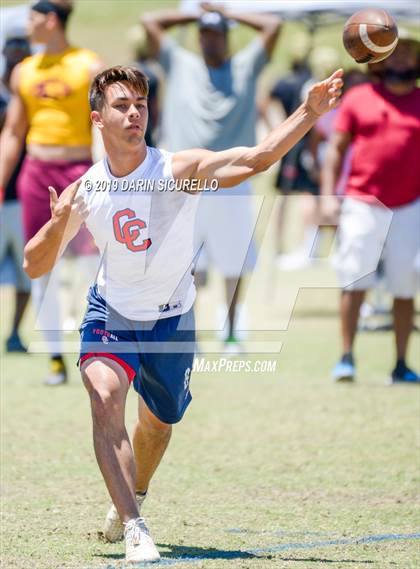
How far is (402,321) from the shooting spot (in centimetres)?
990

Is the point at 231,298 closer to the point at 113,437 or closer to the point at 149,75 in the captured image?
the point at 149,75

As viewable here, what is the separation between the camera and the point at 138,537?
5.14m

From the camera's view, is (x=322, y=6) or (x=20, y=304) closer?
(x=20, y=304)

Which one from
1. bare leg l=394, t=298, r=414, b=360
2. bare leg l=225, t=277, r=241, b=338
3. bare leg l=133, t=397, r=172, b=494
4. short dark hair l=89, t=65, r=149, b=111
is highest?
short dark hair l=89, t=65, r=149, b=111

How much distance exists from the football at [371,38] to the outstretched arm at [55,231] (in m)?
1.43

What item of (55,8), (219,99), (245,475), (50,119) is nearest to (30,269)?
(245,475)

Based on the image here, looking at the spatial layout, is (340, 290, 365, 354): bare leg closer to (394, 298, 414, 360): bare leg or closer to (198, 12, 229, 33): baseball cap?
(394, 298, 414, 360): bare leg

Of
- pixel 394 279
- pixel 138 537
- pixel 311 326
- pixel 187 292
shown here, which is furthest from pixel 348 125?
pixel 138 537

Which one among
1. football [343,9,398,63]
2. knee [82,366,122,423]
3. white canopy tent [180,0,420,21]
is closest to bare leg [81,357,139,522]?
knee [82,366,122,423]

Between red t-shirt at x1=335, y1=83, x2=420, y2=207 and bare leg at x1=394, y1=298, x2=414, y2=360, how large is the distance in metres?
0.76

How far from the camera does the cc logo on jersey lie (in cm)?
565

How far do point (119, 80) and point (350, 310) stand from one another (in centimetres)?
470

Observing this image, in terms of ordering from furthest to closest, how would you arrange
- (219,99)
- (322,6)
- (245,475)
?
(322,6)
(219,99)
(245,475)

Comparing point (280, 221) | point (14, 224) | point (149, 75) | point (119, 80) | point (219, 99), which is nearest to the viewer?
point (119, 80)
